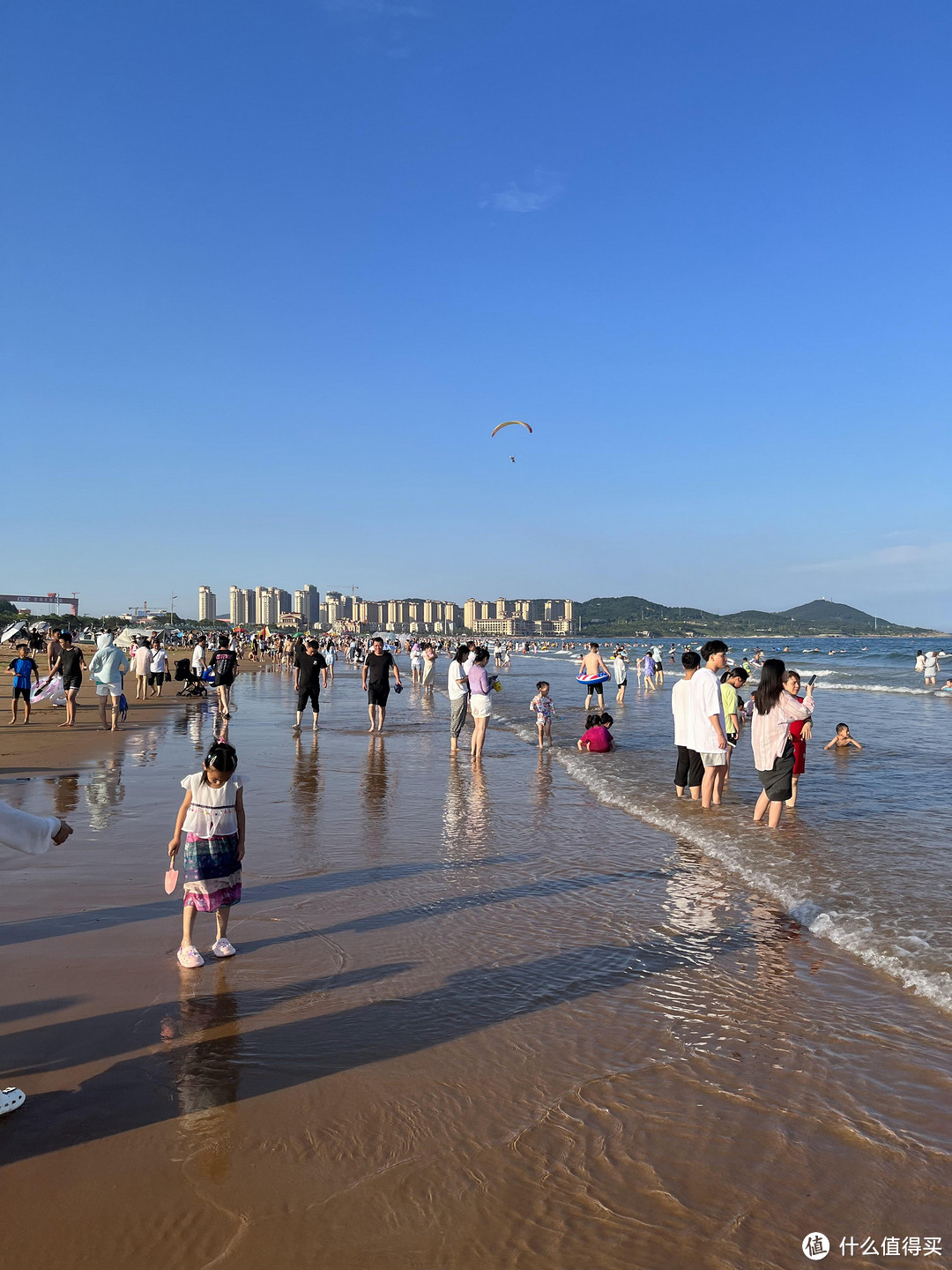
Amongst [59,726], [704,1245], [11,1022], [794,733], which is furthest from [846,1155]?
[59,726]

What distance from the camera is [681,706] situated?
30.5ft

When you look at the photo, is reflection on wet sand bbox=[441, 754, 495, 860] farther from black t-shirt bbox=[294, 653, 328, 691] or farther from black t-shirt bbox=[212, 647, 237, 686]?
black t-shirt bbox=[212, 647, 237, 686]

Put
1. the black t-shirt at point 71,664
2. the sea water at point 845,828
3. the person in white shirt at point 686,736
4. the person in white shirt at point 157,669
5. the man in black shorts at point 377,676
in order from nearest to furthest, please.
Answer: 1. the sea water at point 845,828
2. the person in white shirt at point 686,736
3. the man in black shorts at point 377,676
4. the black t-shirt at point 71,664
5. the person in white shirt at point 157,669

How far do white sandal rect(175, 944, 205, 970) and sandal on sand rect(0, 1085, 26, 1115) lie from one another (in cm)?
132

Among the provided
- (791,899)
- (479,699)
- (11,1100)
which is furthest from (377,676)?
(11,1100)

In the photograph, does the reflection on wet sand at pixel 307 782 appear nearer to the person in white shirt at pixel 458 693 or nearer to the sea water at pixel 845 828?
the person in white shirt at pixel 458 693

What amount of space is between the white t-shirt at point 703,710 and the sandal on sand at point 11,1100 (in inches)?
285

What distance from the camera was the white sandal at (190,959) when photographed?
4.47 m

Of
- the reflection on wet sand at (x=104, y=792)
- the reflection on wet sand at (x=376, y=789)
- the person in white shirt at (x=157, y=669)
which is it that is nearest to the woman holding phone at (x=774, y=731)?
the reflection on wet sand at (x=376, y=789)

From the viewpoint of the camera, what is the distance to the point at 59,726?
1617 centimetres

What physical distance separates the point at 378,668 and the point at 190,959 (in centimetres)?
1057

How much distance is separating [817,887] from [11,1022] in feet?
18.2

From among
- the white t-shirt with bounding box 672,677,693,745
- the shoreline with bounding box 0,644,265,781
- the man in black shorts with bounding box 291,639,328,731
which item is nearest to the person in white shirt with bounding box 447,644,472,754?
the man in black shorts with bounding box 291,639,328,731

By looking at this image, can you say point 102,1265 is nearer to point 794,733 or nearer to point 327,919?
point 327,919
